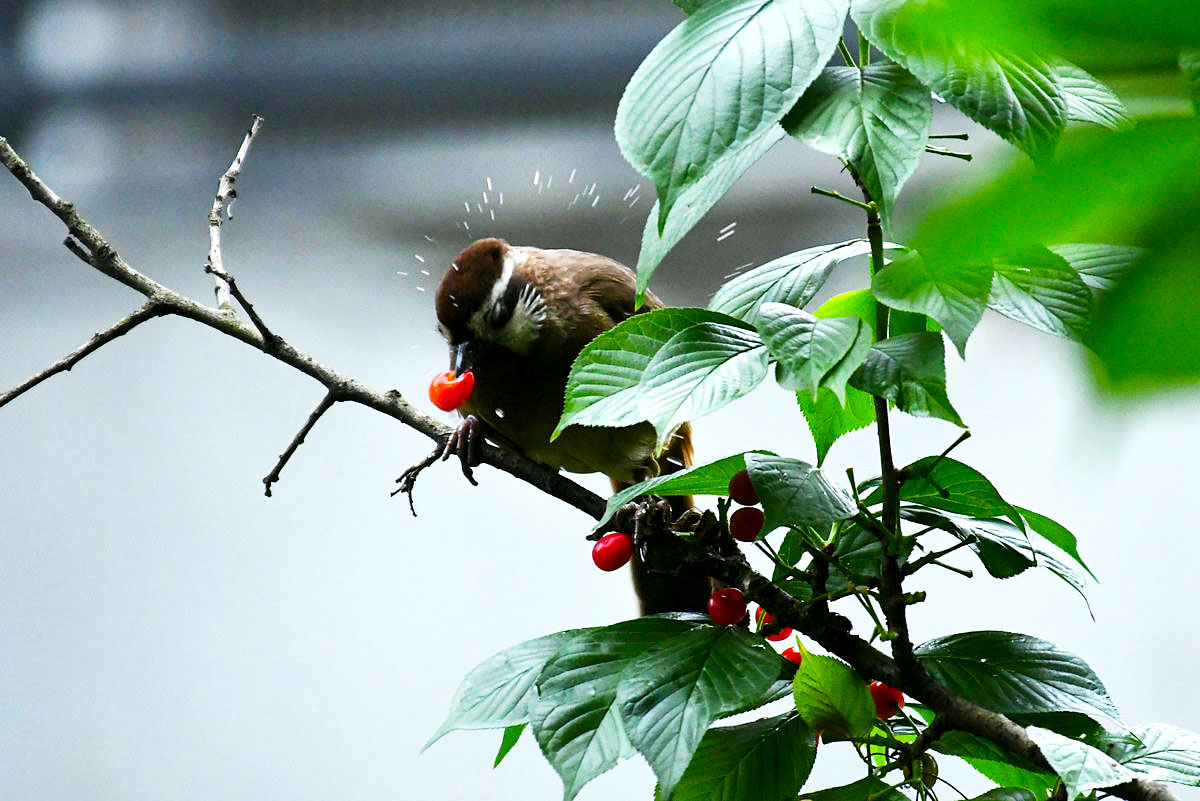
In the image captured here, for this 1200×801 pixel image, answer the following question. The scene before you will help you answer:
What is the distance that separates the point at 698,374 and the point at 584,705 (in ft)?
0.68

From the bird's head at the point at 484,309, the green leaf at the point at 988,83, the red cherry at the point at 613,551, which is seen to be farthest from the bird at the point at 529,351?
the green leaf at the point at 988,83

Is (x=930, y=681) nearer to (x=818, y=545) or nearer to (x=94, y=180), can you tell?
(x=818, y=545)

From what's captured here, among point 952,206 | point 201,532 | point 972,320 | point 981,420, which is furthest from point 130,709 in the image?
point 952,206

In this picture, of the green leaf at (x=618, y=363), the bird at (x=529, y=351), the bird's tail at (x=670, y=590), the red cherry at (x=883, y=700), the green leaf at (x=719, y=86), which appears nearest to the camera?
the green leaf at (x=719, y=86)

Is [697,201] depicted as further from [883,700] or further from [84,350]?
[84,350]

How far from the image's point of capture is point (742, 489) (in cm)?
76

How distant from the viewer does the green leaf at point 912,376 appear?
587 mm

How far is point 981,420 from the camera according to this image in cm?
256

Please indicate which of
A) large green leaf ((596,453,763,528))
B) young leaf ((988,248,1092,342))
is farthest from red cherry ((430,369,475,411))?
young leaf ((988,248,1092,342))

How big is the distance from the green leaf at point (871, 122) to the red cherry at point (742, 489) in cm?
22

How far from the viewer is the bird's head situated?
4.54 feet

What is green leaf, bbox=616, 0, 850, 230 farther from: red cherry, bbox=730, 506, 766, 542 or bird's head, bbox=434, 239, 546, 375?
bird's head, bbox=434, 239, 546, 375

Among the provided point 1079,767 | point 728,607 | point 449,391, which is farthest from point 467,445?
point 1079,767

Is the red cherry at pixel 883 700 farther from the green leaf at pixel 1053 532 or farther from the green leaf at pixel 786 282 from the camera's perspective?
the green leaf at pixel 786 282
